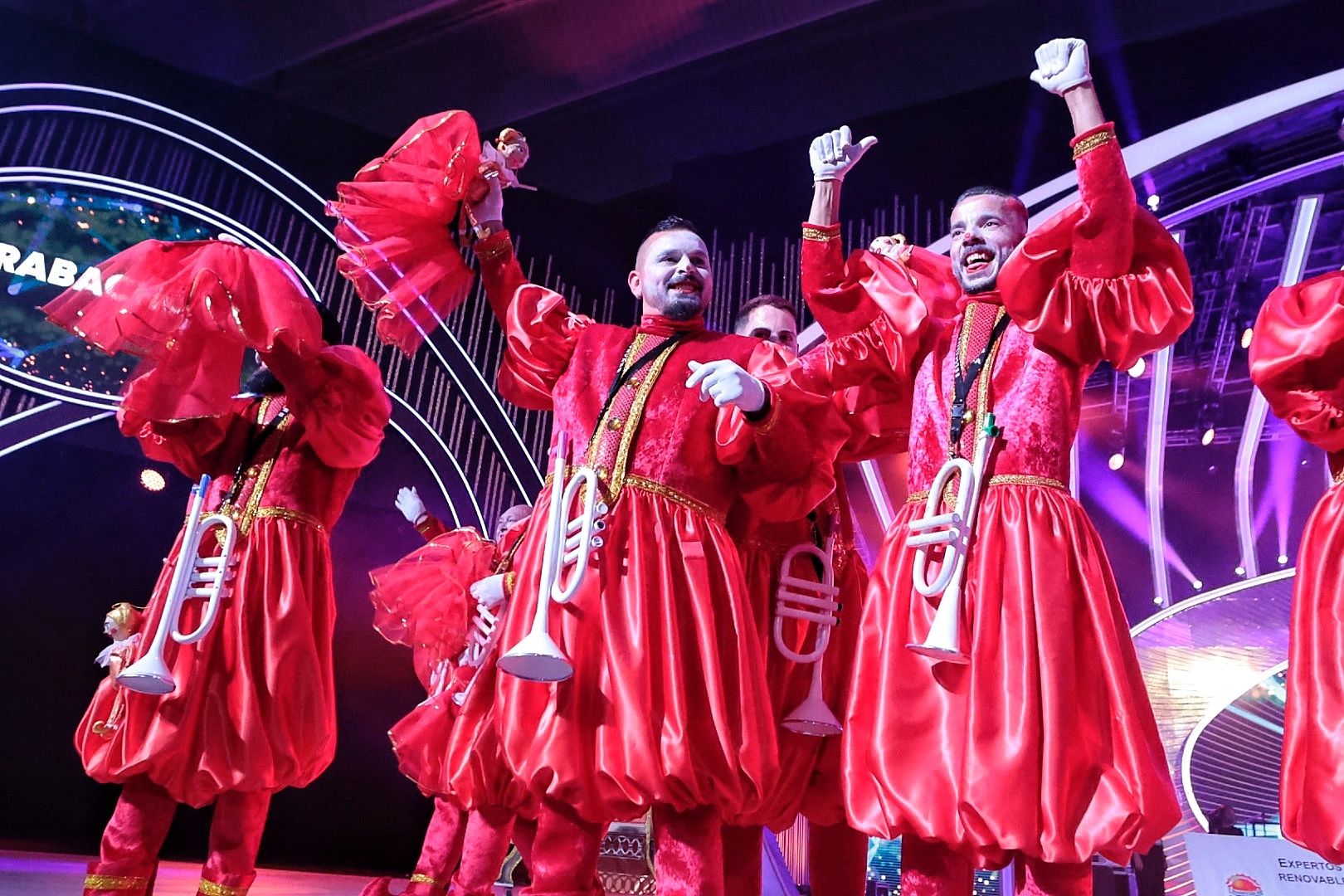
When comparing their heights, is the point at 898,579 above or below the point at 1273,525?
below

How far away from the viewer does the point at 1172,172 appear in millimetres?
3637

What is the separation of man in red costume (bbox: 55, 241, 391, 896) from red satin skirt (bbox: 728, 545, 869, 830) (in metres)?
1.12

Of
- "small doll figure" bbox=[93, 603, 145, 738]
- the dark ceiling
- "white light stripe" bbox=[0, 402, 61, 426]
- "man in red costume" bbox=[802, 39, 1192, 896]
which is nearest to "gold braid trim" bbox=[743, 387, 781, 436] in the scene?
"man in red costume" bbox=[802, 39, 1192, 896]

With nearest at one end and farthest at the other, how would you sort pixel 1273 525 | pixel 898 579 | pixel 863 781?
pixel 863 781, pixel 898 579, pixel 1273 525

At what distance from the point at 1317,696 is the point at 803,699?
971 millimetres

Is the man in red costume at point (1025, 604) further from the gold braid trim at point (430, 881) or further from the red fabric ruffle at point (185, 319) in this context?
the gold braid trim at point (430, 881)

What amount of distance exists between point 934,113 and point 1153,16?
0.79 metres

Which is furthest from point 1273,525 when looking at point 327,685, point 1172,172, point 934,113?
point 327,685

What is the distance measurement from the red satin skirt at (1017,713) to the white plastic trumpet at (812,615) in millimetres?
336

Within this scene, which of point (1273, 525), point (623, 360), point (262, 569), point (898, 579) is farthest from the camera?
point (1273, 525)

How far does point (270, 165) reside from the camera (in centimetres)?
433

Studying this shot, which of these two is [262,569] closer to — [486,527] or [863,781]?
[863,781]

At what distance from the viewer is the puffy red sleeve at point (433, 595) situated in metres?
3.15

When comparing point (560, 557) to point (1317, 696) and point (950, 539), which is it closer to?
point (950, 539)
